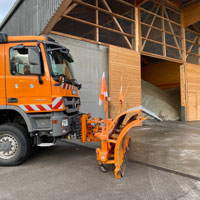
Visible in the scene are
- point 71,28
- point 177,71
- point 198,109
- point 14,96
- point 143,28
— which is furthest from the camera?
point 177,71

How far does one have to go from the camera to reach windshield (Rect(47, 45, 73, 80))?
163 inches

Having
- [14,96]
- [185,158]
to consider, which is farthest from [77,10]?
[185,158]

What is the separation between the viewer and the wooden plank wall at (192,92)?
47.1ft

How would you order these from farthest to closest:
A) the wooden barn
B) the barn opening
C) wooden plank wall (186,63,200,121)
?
the barn opening
wooden plank wall (186,63,200,121)
the wooden barn

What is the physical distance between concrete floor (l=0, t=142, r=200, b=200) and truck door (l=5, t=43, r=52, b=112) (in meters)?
1.28

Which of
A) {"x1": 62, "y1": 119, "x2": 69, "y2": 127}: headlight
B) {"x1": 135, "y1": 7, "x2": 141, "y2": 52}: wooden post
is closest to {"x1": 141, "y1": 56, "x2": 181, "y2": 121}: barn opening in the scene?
{"x1": 135, "y1": 7, "x2": 141, "y2": 52}: wooden post

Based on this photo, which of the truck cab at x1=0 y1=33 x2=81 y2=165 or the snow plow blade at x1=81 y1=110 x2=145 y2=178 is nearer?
the snow plow blade at x1=81 y1=110 x2=145 y2=178

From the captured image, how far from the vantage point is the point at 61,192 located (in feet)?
9.43

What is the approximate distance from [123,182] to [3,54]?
359 cm

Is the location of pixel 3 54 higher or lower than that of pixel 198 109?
higher

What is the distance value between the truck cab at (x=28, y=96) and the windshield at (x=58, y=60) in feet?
0.08

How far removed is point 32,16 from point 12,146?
6.17m

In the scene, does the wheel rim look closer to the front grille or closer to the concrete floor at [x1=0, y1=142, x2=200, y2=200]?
the concrete floor at [x1=0, y1=142, x2=200, y2=200]

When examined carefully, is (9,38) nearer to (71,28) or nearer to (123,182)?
(123,182)
